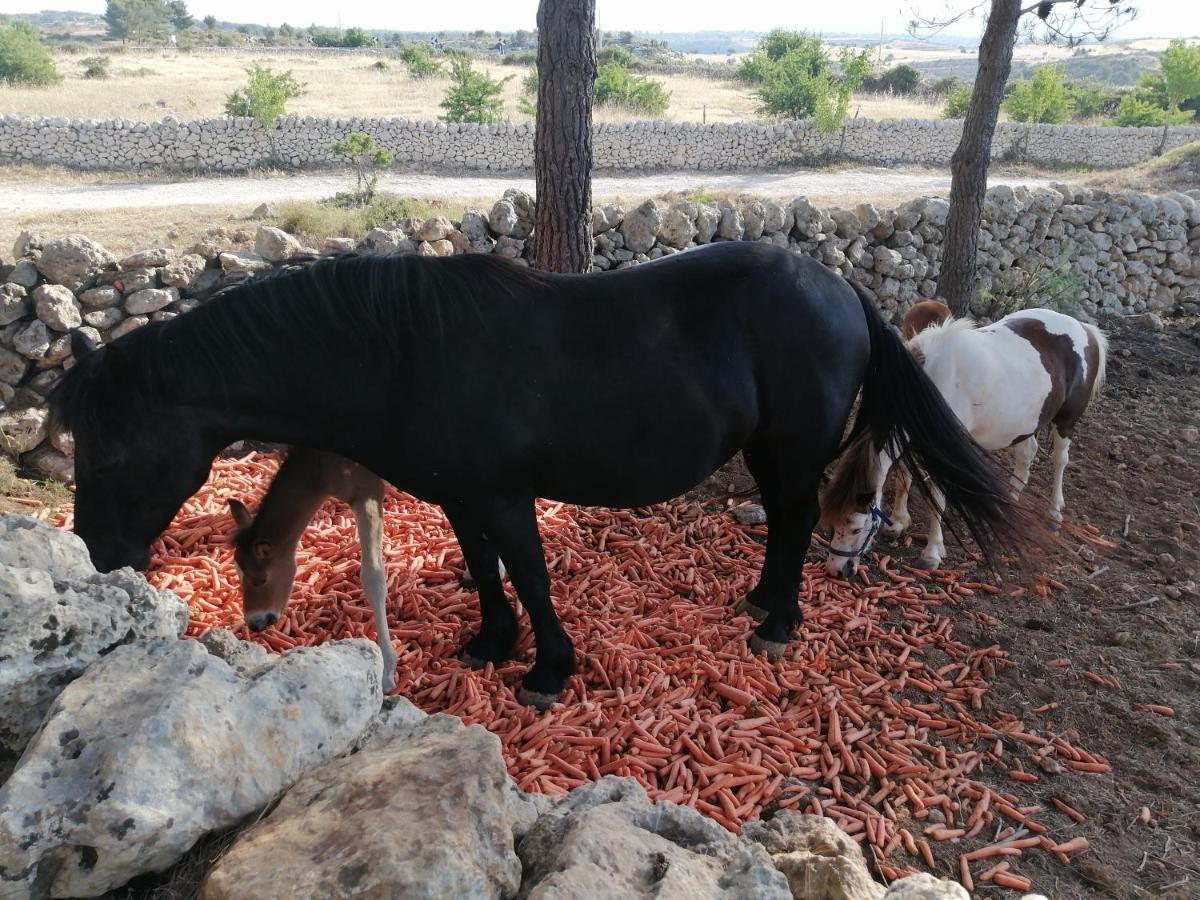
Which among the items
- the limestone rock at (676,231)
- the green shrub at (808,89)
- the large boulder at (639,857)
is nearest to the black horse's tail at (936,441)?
the large boulder at (639,857)

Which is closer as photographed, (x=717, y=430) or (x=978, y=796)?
(x=978, y=796)

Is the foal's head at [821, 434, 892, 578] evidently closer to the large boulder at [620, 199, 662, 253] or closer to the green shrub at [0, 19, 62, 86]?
the large boulder at [620, 199, 662, 253]

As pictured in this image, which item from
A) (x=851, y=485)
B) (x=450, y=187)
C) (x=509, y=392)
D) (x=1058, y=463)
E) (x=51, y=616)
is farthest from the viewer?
(x=450, y=187)

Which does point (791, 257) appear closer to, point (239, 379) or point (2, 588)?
point (239, 379)

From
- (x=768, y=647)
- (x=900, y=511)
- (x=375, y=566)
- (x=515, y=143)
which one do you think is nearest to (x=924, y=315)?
(x=900, y=511)

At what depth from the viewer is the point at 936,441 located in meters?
4.27

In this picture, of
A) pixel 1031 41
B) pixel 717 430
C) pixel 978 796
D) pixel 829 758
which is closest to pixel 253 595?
pixel 717 430

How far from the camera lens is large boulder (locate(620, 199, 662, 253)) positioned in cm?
757

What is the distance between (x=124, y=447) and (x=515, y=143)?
1935cm

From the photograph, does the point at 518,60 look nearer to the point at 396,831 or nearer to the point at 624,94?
the point at 624,94

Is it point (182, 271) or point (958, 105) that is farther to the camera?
point (958, 105)

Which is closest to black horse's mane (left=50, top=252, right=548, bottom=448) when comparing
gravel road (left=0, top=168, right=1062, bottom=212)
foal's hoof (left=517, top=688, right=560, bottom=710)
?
foal's hoof (left=517, top=688, right=560, bottom=710)

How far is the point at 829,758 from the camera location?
145 inches

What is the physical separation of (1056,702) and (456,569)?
3.20 metres
